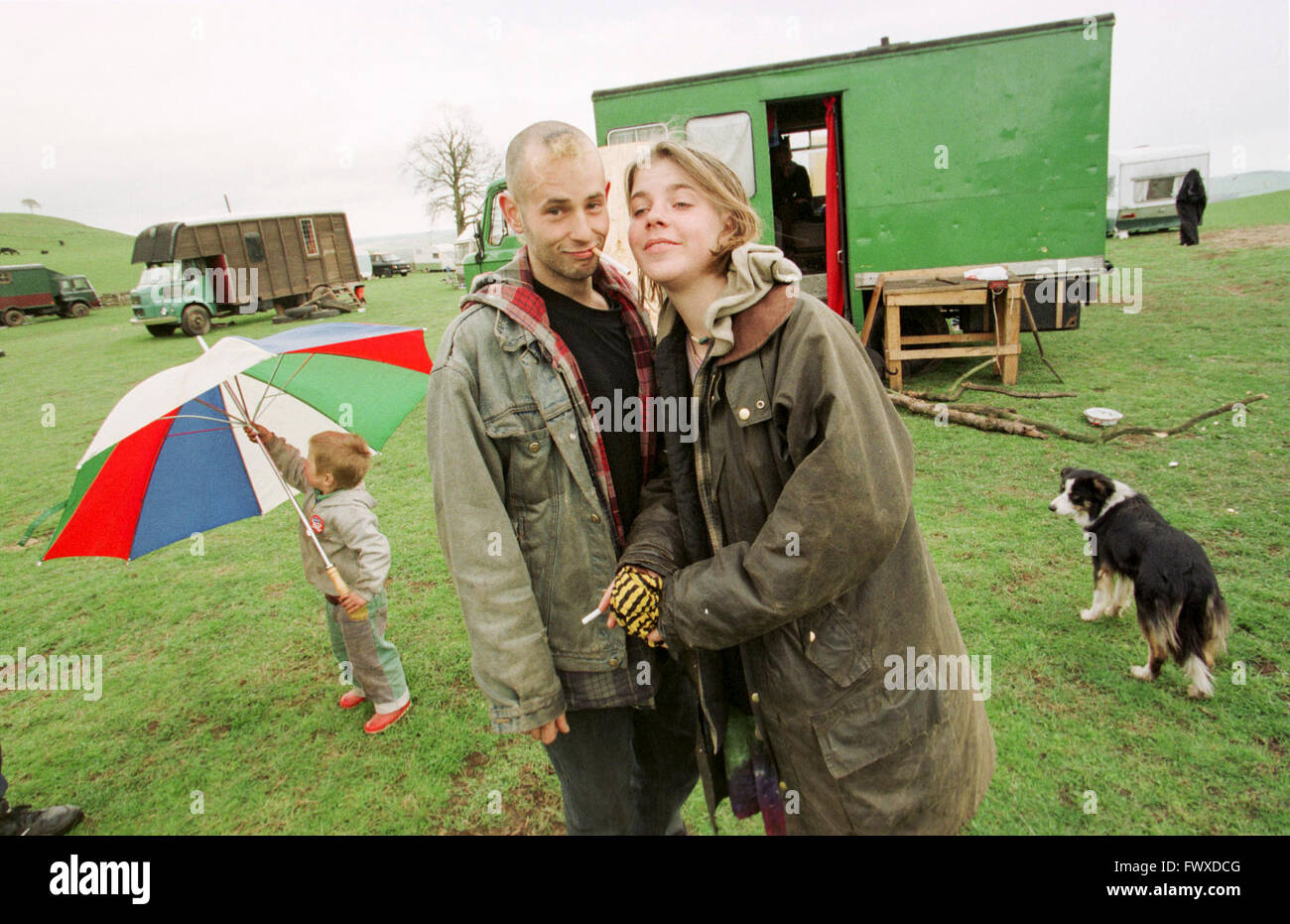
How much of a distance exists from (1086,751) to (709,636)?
7.81 ft

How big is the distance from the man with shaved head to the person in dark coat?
915 inches

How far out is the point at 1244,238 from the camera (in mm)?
18781

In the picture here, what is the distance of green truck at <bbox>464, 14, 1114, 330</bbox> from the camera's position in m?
7.89

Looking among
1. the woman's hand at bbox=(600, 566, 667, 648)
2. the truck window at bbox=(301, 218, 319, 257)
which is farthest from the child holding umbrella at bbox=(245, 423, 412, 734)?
the truck window at bbox=(301, 218, 319, 257)

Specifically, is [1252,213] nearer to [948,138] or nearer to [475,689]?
[948,138]

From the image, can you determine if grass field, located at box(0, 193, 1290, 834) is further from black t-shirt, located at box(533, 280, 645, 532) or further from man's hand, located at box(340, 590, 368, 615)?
black t-shirt, located at box(533, 280, 645, 532)

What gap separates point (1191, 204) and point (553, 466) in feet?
78.2

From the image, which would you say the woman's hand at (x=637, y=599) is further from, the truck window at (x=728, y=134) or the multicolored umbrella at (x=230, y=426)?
the truck window at (x=728, y=134)

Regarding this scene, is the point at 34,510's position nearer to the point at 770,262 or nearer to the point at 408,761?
the point at 408,761

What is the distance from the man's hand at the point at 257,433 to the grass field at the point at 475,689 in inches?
64.0

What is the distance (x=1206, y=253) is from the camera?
55.9 feet

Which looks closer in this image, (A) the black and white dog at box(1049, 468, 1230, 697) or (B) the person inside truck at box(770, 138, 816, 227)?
(A) the black and white dog at box(1049, 468, 1230, 697)
